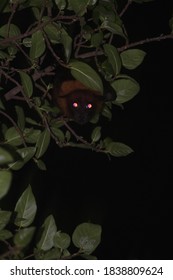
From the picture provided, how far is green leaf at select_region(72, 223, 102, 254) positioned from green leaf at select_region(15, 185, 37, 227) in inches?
4.5

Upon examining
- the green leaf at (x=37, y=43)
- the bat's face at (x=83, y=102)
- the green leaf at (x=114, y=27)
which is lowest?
the green leaf at (x=37, y=43)

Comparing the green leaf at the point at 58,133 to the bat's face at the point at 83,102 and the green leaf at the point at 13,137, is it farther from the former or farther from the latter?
the bat's face at the point at 83,102

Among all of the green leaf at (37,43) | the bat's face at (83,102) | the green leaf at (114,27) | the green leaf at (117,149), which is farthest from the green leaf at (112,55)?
the bat's face at (83,102)

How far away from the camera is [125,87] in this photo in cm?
118

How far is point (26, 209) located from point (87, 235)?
0.50 feet

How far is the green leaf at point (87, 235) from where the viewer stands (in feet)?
3.28

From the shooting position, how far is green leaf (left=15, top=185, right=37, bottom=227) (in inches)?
37.6

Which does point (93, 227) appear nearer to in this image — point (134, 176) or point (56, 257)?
point (56, 257)

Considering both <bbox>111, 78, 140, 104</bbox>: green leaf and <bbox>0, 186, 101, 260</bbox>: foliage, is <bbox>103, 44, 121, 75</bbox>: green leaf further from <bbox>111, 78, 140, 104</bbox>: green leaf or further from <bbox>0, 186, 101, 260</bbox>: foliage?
<bbox>0, 186, 101, 260</bbox>: foliage

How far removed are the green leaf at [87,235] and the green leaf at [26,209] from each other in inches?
4.5

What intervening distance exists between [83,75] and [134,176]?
2635 mm

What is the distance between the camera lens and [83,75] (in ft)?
3.03

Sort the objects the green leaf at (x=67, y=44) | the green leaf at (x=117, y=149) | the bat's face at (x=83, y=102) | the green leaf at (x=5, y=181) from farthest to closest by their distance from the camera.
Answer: the bat's face at (x=83, y=102) < the green leaf at (x=117, y=149) < the green leaf at (x=67, y=44) < the green leaf at (x=5, y=181)

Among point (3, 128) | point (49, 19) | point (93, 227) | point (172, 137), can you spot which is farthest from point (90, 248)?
point (172, 137)
